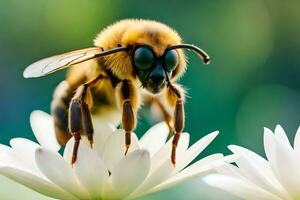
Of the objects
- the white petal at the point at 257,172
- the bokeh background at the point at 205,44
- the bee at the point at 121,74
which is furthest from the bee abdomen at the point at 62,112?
the bokeh background at the point at 205,44

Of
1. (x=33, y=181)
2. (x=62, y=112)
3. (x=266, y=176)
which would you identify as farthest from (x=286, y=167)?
(x=62, y=112)

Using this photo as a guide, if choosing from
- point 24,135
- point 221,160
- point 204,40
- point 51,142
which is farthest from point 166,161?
point 204,40

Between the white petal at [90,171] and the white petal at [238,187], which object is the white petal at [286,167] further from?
the white petal at [90,171]

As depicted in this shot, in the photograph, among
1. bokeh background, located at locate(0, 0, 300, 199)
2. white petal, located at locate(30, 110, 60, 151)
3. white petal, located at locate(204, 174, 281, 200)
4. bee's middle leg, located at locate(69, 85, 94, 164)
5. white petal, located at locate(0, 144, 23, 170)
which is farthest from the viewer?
bokeh background, located at locate(0, 0, 300, 199)

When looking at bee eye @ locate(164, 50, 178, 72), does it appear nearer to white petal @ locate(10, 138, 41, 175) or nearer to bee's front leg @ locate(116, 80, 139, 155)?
bee's front leg @ locate(116, 80, 139, 155)

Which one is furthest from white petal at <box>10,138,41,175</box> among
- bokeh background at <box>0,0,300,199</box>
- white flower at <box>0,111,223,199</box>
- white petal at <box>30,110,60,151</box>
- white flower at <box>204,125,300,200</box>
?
bokeh background at <box>0,0,300,199</box>
